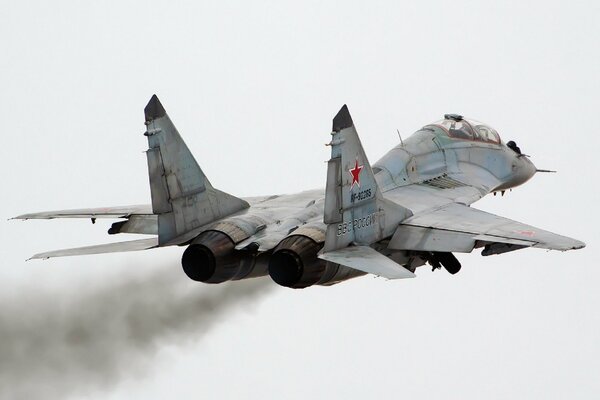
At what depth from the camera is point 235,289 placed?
36719 millimetres

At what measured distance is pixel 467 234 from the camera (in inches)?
1315

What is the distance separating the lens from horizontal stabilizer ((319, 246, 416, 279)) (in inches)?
1220

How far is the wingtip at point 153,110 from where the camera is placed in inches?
1312

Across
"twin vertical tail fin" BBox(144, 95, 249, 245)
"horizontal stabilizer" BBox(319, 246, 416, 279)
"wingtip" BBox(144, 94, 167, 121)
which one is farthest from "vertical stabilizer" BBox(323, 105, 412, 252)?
"wingtip" BBox(144, 94, 167, 121)

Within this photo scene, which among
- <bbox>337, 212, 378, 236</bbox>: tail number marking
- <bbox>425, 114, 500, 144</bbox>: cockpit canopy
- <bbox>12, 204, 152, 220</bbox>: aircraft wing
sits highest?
<bbox>425, 114, 500, 144</bbox>: cockpit canopy

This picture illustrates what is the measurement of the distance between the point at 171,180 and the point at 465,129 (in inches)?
349

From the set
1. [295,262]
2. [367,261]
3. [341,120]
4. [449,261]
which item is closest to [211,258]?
[295,262]

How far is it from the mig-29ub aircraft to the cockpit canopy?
2.53 meters

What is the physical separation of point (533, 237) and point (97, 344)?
931 cm

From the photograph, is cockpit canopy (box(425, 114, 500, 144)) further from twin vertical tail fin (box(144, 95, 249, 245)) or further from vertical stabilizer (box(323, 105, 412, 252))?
twin vertical tail fin (box(144, 95, 249, 245))

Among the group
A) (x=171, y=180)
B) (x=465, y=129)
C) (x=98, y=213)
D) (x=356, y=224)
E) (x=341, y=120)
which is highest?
(x=341, y=120)

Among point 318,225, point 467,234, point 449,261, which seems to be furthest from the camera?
point 449,261

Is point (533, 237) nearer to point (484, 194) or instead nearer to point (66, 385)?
point (484, 194)

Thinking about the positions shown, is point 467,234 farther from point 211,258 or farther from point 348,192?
point 211,258
